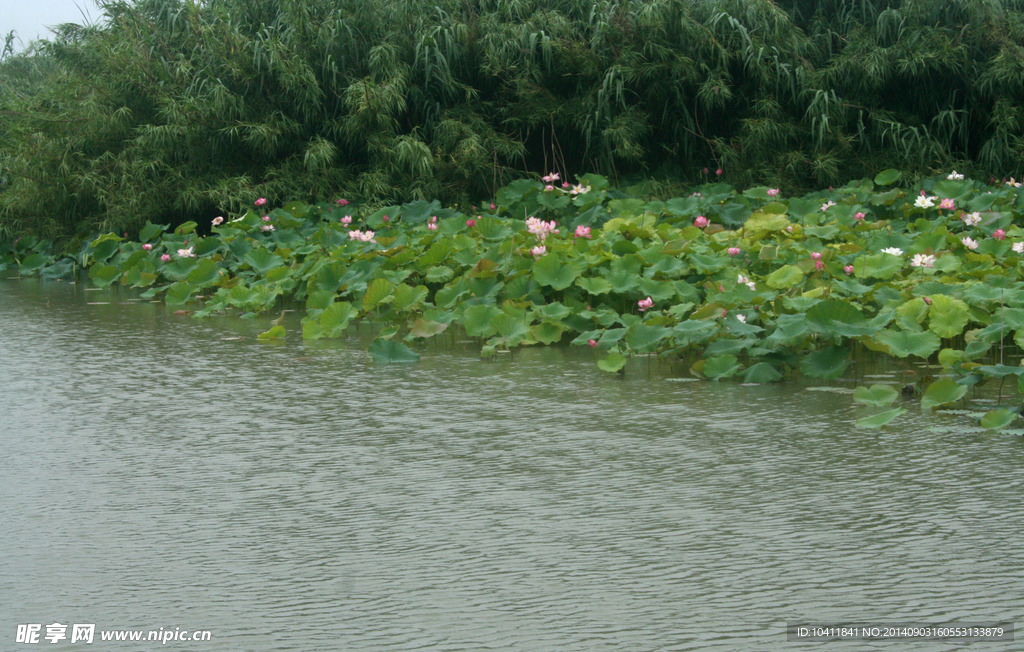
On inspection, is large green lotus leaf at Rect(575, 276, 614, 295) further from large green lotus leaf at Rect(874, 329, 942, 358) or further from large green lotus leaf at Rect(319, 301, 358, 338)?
large green lotus leaf at Rect(874, 329, 942, 358)

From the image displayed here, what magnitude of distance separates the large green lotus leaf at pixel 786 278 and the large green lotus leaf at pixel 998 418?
104cm

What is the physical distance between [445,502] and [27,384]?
1628mm

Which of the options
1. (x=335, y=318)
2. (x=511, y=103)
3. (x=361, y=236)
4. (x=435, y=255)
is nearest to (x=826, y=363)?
(x=335, y=318)

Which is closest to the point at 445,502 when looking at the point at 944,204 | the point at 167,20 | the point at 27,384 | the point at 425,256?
the point at 27,384

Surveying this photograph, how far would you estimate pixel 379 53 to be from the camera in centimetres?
605

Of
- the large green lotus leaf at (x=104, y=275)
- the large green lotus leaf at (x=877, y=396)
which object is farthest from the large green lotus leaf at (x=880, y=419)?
the large green lotus leaf at (x=104, y=275)

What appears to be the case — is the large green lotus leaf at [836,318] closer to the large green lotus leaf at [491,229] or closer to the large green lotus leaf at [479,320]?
the large green lotus leaf at [479,320]

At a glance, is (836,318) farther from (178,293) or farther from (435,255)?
(178,293)

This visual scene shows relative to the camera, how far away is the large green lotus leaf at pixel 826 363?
2.65 metres

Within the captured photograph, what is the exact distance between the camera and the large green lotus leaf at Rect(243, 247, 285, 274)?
4.51m

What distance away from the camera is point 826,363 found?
8.82 ft

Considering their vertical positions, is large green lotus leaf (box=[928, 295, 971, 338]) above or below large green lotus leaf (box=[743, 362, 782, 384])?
above

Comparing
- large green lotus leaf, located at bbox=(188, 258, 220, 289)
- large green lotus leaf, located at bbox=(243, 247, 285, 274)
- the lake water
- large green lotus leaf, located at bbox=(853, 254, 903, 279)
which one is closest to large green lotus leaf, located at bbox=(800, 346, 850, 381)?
the lake water

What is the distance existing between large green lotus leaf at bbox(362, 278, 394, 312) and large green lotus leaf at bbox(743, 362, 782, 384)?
1.38 metres
